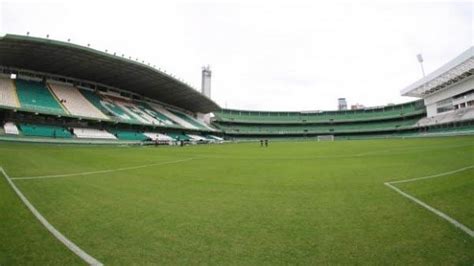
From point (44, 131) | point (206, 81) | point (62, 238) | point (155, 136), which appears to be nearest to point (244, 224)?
point (62, 238)

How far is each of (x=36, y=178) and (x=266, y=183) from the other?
24.3ft

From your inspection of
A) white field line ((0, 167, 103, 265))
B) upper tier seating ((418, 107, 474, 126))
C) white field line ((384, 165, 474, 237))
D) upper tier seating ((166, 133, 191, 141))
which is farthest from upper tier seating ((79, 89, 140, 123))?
upper tier seating ((418, 107, 474, 126))

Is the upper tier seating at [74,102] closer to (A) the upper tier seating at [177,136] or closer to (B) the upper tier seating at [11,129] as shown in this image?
(B) the upper tier seating at [11,129]

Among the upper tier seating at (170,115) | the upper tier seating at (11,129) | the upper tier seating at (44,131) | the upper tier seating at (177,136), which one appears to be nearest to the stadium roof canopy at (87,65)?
the upper tier seating at (170,115)

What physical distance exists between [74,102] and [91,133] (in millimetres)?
6512

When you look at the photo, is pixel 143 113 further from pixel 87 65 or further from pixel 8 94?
pixel 8 94

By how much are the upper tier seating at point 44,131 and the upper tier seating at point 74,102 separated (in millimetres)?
3251

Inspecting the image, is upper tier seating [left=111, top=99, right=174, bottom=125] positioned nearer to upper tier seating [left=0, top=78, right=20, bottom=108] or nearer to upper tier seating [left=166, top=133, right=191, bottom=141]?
upper tier seating [left=166, top=133, right=191, bottom=141]

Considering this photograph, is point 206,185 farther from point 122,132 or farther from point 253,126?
point 253,126

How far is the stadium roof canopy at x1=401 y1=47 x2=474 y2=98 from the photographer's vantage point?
44.2 metres

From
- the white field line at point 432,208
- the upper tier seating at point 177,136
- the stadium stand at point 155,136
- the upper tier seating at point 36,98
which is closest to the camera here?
the white field line at point 432,208

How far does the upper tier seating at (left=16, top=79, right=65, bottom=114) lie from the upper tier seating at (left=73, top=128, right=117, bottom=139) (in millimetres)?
3676

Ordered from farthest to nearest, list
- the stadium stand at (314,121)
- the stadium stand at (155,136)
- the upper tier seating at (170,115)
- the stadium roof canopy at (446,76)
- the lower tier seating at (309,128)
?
the lower tier seating at (309,128)
the stadium stand at (314,121)
the upper tier seating at (170,115)
the stadium stand at (155,136)
the stadium roof canopy at (446,76)

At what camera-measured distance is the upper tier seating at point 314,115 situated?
88.9 metres
